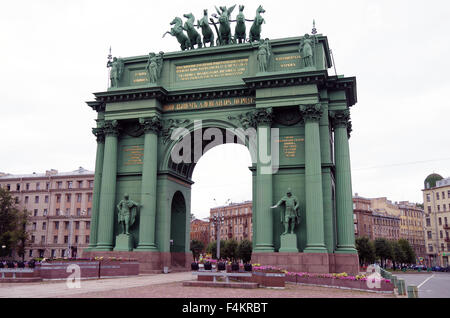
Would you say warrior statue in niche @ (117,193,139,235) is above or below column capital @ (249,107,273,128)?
below

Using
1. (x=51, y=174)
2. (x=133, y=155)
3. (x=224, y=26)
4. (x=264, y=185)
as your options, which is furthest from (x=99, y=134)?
(x=51, y=174)

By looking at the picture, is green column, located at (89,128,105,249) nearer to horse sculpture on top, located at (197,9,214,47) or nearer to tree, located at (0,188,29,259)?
horse sculpture on top, located at (197,9,214,47)

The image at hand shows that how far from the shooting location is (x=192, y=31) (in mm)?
35594

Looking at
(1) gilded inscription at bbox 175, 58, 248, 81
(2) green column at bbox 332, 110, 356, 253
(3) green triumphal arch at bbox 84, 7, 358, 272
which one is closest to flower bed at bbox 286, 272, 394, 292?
(3) green triumphal arch at bbox 84, 7, 358, 272

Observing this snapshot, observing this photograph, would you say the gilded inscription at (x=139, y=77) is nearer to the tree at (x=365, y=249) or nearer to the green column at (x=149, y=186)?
the green column at (x=149, y=186)

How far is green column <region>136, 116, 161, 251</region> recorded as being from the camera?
32312 millimetres

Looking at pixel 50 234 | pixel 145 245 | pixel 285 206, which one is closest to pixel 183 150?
pixel 145 245

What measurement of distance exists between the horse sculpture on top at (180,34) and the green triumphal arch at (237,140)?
110 millimetres

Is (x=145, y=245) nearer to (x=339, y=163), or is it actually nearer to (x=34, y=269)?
(x=34, y=269)

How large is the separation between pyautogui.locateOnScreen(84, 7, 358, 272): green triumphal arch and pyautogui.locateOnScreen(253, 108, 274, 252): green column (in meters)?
0.07

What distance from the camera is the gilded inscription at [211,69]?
33.8 metres

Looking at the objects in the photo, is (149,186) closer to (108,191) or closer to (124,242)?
(108,191)

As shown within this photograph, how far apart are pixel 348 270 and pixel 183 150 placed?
16289 mm

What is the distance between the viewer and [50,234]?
84.2m
